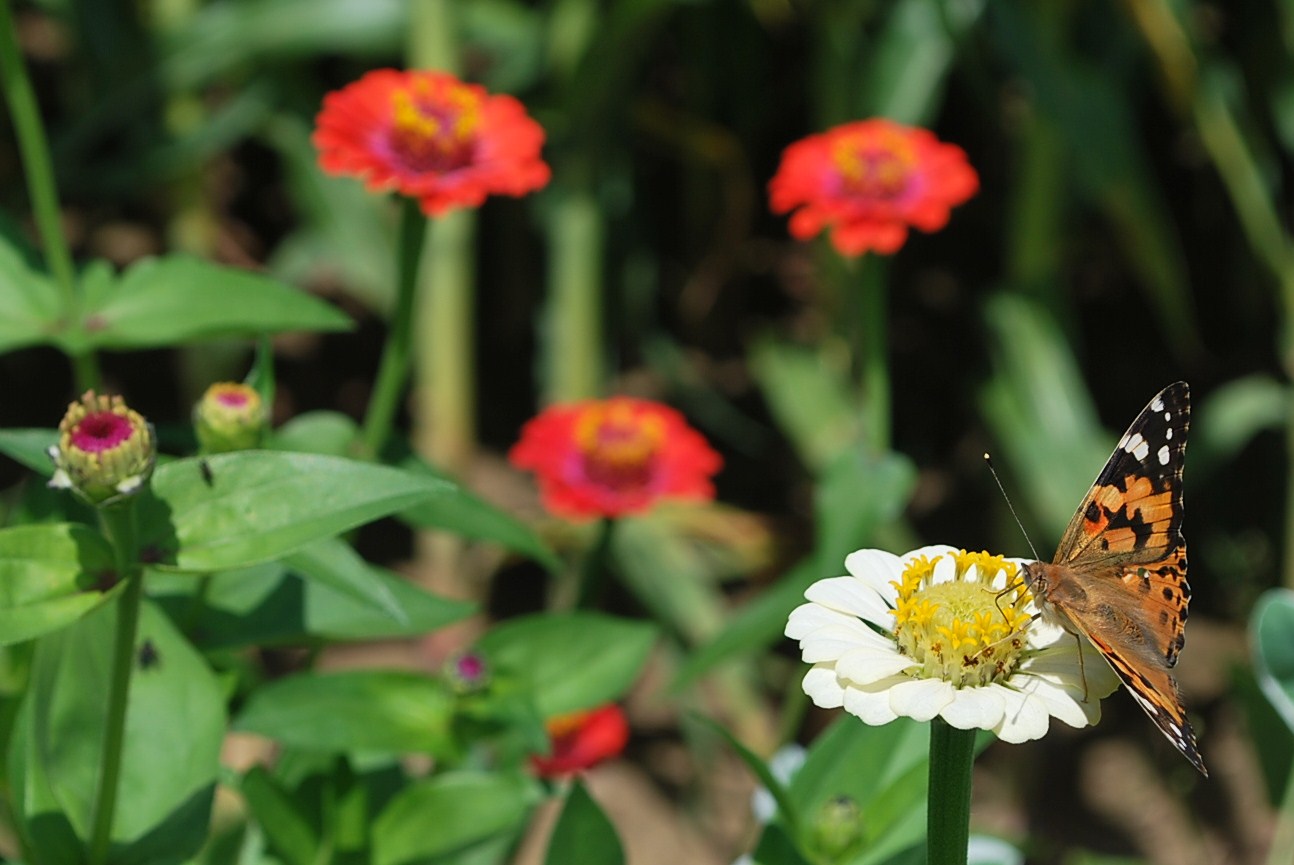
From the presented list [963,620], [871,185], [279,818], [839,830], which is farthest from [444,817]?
[871,185]

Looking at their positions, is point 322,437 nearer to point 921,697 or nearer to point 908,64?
point 921,697

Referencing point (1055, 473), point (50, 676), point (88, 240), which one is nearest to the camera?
point (50, 676)

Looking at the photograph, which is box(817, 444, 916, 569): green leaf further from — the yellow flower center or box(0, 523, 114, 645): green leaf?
box(0, 523, 114, 645): green leaf

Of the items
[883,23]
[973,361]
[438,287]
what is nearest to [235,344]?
[438,287]

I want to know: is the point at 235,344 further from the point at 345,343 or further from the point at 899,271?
the point at 899,271

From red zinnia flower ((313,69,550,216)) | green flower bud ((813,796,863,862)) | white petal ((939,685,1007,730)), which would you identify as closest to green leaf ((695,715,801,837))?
green flower bud ((813,796,863,862))

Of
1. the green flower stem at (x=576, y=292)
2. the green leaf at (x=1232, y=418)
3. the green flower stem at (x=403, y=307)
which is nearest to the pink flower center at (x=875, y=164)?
the green flower stem at (x=403, y=307)

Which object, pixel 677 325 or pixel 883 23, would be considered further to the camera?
pixel 677 325
